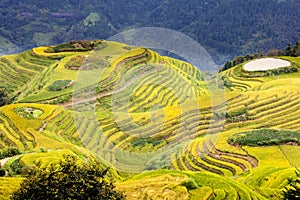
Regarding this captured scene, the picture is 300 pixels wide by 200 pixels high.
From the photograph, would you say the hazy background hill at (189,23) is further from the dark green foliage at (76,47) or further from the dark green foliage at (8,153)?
the dark green foliage at (8,153)

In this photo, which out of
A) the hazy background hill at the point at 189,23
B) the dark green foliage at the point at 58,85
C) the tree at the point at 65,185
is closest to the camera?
the tree at the point at 65,185

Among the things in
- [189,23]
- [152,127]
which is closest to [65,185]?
[152,127]

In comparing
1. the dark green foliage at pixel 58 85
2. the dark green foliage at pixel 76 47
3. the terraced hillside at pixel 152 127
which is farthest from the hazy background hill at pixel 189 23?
the dark green foliage at pixel 58 85

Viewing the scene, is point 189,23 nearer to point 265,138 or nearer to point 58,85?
point 58,85

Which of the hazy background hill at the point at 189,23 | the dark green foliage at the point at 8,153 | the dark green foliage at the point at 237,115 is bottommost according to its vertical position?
the dark green foliage at the point at 8,153

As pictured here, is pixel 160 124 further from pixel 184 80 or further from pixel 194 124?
pixel 184 80

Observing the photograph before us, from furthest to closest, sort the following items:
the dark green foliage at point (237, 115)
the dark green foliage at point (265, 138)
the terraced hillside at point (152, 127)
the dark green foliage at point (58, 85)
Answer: the dark green foliage at point (58, 85) < the dark green foliage at point (237, 115) < the dark green foliage at point (265, 138) < the terraced hillside at point (152, 127)

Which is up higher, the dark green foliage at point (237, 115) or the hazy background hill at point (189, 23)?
the hazy background hill at point (189, 23)

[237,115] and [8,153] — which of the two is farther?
[237,115]
